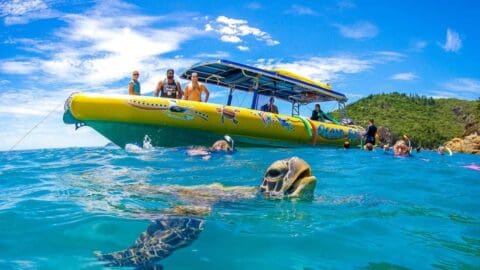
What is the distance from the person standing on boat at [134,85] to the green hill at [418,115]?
59032 millimetres

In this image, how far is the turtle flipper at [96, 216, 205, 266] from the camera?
9.72 ft

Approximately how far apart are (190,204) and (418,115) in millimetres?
88023

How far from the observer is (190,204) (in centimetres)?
452

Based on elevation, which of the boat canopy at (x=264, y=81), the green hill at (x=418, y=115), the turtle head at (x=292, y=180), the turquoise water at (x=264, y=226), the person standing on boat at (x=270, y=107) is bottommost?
the turquoise water at (x=264, y=226)

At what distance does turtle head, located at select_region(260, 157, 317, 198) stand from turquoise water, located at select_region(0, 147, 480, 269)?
12 centimetres

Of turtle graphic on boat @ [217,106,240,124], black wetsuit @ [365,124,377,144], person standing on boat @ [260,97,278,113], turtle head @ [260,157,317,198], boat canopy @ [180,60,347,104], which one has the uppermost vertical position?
boat canopy @ [180,60,347,104]

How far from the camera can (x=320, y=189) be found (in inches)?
250

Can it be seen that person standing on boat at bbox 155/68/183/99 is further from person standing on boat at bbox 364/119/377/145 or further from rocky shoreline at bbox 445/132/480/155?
rocky shoreline at bbox 445/132/480/155

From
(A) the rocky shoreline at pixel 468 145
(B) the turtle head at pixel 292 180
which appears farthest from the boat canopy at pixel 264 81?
(A) the rocky shoreline at pixel 468 145

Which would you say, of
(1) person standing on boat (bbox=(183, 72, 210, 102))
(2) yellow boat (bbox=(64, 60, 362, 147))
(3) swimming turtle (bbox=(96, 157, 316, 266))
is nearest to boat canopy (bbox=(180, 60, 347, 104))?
(2) yellow boat (bbox=(64, 60, 362, 147))

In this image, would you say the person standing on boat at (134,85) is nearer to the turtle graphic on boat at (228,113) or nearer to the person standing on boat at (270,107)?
the turtle graphic on boat at (228,113)

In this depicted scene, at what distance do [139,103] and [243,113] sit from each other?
3.31 meters

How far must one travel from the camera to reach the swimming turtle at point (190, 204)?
10.0ft

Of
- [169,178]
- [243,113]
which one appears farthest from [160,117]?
[169,178]
